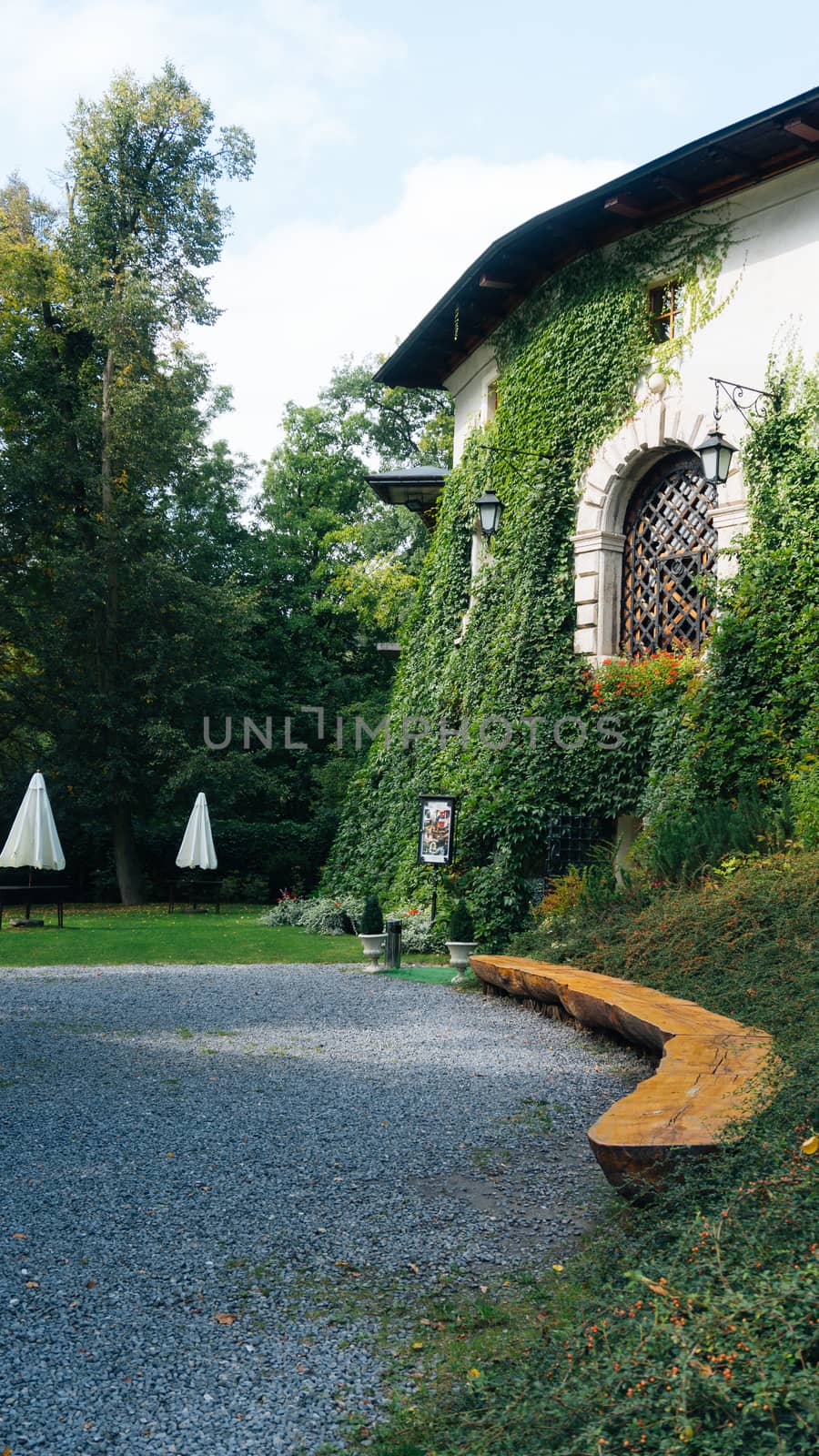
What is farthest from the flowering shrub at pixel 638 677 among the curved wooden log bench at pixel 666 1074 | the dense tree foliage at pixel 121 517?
the dense tree foliage at pixel 121 517

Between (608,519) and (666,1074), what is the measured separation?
30.8ft

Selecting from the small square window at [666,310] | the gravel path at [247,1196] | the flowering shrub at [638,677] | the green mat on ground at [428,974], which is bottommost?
the green mat on ground at [428,974]

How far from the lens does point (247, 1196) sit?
4164 mm

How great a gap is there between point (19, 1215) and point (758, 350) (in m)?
10.2

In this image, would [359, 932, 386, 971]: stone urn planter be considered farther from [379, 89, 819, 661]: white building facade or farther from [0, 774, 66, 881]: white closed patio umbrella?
[0, 774, 66, 881]: white closed patio umbrella

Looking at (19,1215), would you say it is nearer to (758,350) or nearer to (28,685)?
(758,350)

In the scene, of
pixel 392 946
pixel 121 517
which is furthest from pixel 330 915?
pixel 121 517

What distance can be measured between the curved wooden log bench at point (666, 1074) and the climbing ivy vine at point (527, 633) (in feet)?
15.5

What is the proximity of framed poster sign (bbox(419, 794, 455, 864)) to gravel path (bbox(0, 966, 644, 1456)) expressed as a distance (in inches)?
168

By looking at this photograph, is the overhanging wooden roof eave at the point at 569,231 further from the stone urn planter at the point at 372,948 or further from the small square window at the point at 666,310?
the stone urn planter at the point at 372,948

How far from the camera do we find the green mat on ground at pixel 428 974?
1031 cm

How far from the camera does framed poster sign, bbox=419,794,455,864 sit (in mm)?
12266

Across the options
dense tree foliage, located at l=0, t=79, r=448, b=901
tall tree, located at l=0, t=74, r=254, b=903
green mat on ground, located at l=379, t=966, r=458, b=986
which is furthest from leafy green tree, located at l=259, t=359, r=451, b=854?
green mat on ground, located at l=379, t=966, r=458, b=986

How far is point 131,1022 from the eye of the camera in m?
7.66
